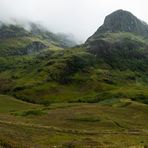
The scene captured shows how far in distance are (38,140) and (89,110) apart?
334 feet

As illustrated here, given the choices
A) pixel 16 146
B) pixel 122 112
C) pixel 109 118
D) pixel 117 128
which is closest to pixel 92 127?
pixel 117 128

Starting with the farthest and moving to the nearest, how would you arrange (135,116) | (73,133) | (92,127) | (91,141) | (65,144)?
(135,116)
(92,127)
(73,133)
(91,141)
(65,144)

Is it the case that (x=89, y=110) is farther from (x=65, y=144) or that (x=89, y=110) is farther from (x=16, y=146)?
(x=16, y=146)

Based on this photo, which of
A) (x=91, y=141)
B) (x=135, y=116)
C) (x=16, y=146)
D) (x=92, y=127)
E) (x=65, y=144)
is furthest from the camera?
(x=135, y=116)

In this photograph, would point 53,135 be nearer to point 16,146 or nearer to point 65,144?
point 65,144

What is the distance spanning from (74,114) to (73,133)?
58.1 meters

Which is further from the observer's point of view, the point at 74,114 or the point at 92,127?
the point at 74,114

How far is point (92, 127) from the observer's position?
14575 cm

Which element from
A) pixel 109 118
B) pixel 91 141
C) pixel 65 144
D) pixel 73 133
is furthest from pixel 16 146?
pixel 109 118

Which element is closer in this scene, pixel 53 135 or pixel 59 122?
pixel 53 135

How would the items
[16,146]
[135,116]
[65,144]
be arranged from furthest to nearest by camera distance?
[135,116] → [65,144] → [16,146]

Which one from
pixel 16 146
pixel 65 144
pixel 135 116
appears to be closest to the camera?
pixel 16 146

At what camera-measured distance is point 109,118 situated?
172m

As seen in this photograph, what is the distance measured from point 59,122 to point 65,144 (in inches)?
2261
